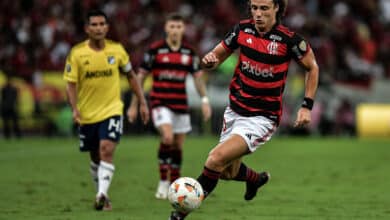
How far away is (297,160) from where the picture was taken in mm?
19812

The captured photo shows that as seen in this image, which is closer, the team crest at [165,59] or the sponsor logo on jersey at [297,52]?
the sponsor logo on jersey at [297,52]

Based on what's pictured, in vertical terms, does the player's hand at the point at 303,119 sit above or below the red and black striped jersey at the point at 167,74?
above

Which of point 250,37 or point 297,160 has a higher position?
point 250,37

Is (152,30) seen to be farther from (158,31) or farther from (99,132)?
(99,132)

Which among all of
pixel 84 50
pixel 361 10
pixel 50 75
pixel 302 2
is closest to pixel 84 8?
pixel 50 75

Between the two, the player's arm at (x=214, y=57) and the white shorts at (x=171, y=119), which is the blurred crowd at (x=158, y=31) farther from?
the player's arm at (x=214, y=57)

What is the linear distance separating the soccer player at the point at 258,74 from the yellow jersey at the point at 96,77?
2.31 metres

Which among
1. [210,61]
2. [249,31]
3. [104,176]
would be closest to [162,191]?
[104,176]

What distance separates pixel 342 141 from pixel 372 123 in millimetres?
2571

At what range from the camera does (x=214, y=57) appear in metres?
9.16

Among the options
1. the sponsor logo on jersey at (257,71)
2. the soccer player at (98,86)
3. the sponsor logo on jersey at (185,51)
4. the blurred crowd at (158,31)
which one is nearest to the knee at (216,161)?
→ the sponsor logo on jersey at (257,71)

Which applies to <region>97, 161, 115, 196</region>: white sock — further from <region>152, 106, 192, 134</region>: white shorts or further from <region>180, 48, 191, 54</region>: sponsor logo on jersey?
<region>180, 48, 191, 54</region>: sponsor logo on jersey

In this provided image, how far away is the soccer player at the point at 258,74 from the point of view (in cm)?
916

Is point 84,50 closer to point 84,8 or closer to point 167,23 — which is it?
point 167,23
